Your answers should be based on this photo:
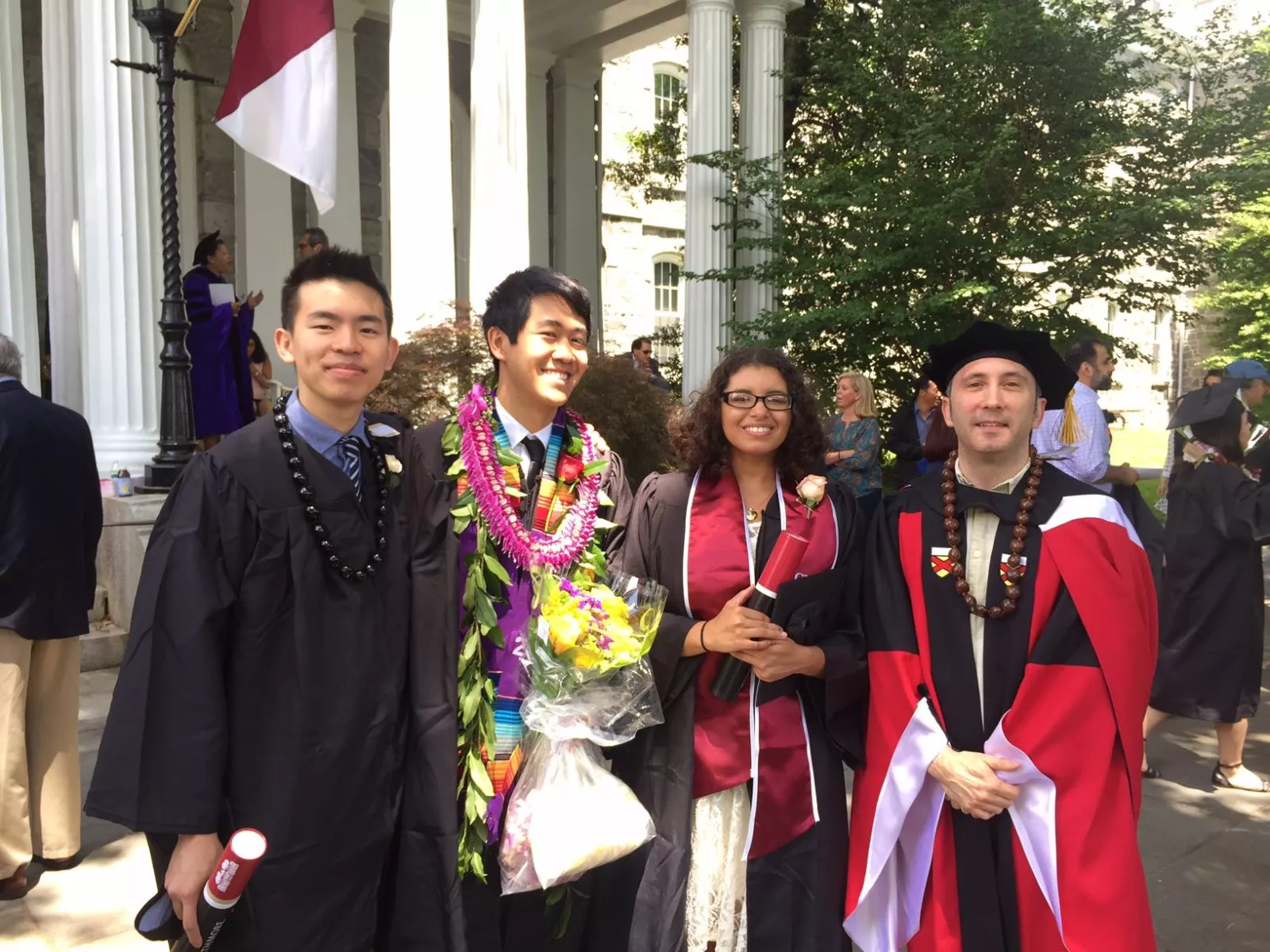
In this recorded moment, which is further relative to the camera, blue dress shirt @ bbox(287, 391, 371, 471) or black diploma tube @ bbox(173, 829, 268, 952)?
blue dress shirt @ bbox(287, 391, 371, 471)

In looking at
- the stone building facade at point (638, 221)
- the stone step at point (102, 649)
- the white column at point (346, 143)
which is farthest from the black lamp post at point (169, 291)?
the stone building facade at point (638, 221)

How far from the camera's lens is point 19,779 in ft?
13.0

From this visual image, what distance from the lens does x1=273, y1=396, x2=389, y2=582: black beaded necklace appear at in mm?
2137

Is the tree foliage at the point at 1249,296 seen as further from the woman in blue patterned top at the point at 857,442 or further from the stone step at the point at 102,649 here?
the stone step at the point at 102,649

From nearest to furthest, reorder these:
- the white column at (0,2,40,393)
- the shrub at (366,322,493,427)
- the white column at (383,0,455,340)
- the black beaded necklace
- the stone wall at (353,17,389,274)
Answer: the black beaded necklace → the shrub at (366,322,493,427) → the white column at (0,2,40,393) → the white column at (383,0,455,340) → the stone wall at (353,17,389,274)

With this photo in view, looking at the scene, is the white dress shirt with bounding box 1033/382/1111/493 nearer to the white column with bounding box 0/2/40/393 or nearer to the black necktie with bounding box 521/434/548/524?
the black necktie with bounding box 521/434/548/524

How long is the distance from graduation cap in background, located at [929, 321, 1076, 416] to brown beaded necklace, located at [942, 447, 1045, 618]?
19 cm

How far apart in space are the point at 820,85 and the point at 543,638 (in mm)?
13200

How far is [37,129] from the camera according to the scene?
10.7 m

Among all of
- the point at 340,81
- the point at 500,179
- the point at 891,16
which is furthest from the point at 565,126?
the point at 500,179

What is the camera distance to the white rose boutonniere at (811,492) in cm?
262

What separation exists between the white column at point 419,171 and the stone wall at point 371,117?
15.5 ft

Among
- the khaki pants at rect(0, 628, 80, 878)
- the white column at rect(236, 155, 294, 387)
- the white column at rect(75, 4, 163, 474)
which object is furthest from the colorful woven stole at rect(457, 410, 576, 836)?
the white column at rect(236, 155, 294, 387)

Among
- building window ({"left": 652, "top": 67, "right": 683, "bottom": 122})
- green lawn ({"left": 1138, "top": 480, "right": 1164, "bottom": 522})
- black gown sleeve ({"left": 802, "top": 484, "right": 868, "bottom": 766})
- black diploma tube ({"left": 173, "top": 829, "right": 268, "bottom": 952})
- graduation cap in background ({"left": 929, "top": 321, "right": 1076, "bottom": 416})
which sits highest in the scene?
building window ({"left": 652, "top": 67, "right": 683, "bottom": 122})
